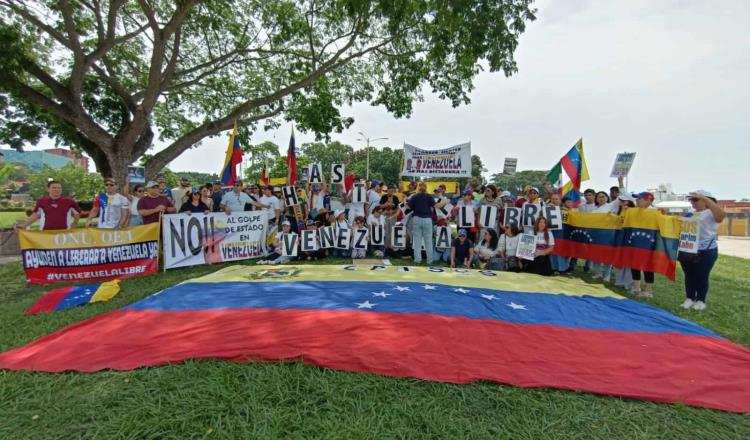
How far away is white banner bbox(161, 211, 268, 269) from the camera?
7473 millimetres

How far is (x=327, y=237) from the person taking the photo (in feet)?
28.3

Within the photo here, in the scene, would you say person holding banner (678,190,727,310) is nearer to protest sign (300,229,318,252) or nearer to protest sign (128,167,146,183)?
protest sign (300,229,318,252)

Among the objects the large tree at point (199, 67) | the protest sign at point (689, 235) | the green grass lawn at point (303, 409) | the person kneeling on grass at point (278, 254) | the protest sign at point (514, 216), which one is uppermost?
the large tree at point (199, 67)

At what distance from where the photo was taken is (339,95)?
15.9 meters

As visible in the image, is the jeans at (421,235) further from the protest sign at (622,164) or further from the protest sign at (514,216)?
the protest sign at (622,164)

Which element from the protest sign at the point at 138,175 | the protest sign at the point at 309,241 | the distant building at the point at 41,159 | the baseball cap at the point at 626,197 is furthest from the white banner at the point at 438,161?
the distant building at the point at 41,159

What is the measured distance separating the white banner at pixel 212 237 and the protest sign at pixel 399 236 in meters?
3.33

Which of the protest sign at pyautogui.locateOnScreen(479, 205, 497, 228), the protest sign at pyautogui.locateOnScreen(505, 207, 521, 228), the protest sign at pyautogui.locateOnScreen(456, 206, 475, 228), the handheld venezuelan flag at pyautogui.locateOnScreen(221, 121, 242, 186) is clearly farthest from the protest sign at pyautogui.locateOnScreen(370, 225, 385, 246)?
the handheld venezuelan flag at pyautogui.locateOnScreen(221, 121, 242, 186)

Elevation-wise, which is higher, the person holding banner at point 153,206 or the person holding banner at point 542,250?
the person holding banner at point 153,206

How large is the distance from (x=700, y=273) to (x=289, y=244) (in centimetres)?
763

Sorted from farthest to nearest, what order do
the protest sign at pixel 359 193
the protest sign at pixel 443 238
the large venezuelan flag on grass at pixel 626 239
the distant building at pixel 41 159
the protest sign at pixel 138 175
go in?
the distant building at pixel 41 159
the protest sign at pixel 138 175
the protest sign at pixel 359 193
the protest sign at pixel 443 238
the large venezuelan flag on grass at pixel 626 239

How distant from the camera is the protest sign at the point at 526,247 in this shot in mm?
7051

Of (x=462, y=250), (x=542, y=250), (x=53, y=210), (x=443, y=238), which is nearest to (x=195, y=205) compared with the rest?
(x=53, y=210)

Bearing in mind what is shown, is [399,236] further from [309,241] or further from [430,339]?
[430,339]
